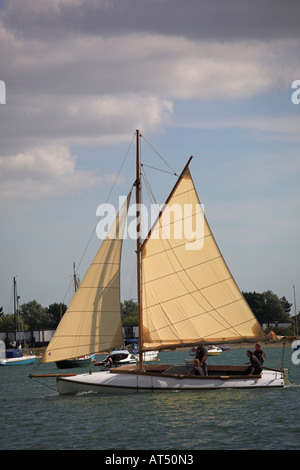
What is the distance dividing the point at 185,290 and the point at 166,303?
1334mm

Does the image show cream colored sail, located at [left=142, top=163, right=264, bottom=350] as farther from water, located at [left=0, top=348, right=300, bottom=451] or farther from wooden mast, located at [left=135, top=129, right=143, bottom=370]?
water, located at [left=0, top=348, right=300, bottom=451]

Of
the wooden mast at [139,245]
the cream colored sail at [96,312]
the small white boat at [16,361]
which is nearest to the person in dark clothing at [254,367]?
the wooden mast at [139,245]

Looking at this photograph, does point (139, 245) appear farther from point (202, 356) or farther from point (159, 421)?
point (159, 421)

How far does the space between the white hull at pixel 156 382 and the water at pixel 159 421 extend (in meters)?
0.44

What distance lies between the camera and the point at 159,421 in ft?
99.5

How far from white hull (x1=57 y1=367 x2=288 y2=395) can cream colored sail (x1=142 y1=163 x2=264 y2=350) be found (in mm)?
2041

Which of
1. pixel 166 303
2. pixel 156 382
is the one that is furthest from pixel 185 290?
pixel 156 382

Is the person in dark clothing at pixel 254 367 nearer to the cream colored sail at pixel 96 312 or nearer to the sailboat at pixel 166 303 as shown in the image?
the sailboat at pixel 166 303

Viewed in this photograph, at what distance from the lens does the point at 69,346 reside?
37.8 meters

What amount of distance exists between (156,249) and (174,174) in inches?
188

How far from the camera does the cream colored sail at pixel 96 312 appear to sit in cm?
3775

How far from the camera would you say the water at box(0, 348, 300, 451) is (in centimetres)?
2589
